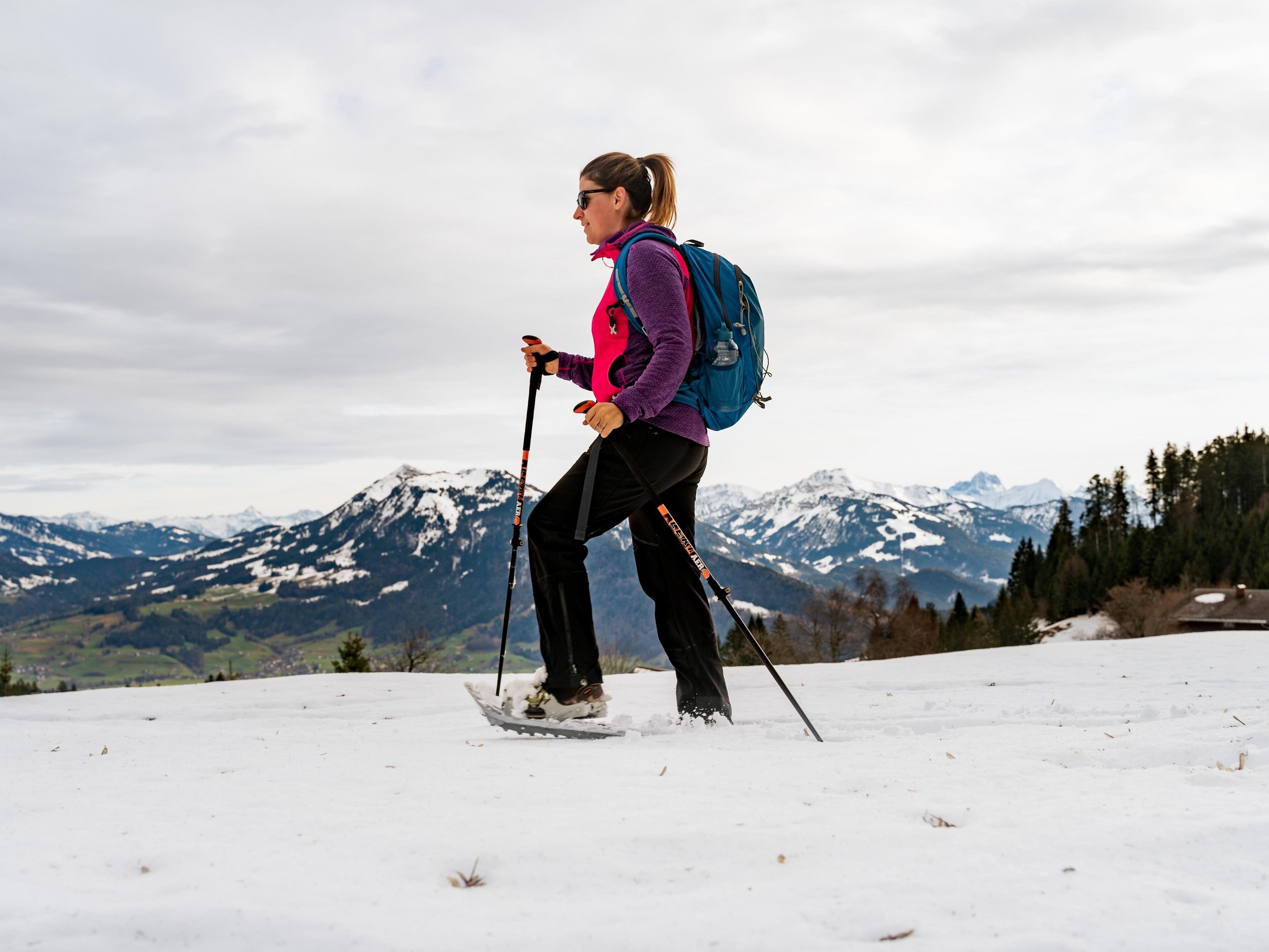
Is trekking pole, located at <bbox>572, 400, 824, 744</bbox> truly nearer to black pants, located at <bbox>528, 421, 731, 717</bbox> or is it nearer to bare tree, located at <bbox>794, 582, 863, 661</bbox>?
black pants, located at <bbox>528, 421, 731, 717</bbox>

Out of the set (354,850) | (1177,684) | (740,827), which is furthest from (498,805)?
(1177,684)

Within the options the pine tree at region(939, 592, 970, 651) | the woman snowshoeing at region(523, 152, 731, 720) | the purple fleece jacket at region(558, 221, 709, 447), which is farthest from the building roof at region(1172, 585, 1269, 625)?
the purple fleece jacket at region(558, 221, 709, 447)

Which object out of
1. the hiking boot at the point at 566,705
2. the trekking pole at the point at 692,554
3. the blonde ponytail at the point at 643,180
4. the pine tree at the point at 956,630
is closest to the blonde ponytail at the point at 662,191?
the blonde ponytail at the point at 643,180

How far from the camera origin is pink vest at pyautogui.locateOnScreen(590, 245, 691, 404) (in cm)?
420

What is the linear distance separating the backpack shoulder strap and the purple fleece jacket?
2cm

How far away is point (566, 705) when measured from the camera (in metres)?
4.32

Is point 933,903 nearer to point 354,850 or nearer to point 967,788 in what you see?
point 967,788

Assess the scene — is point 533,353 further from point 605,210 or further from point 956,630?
point 956,630

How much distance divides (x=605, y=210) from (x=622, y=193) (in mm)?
134

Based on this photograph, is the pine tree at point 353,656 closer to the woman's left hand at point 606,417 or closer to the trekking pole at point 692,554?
the trekking pole at point 692,554

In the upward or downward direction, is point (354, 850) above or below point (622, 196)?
below

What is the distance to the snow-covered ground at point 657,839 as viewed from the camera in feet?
5.84

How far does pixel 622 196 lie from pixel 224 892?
3.72 meters

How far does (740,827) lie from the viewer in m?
2.42
